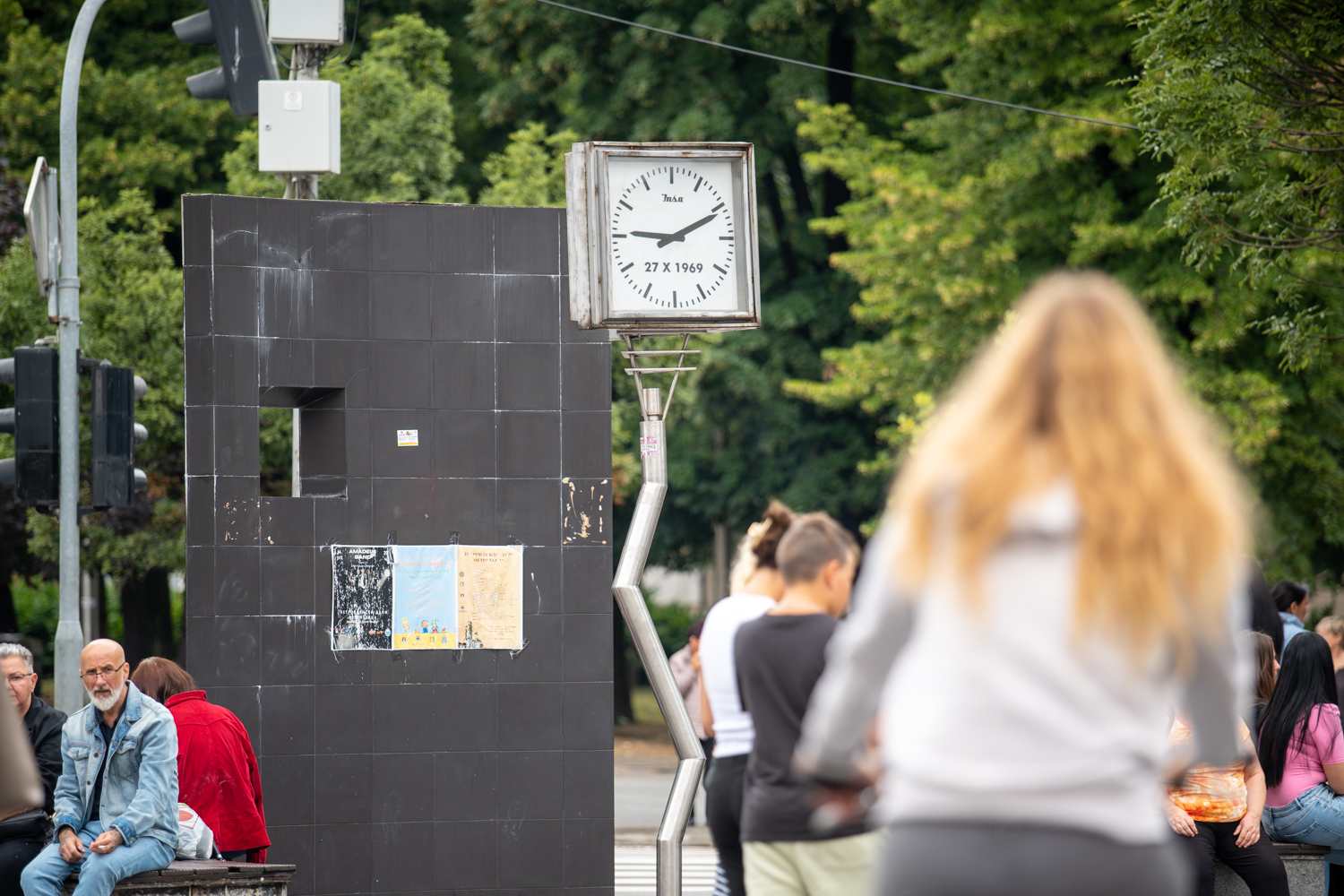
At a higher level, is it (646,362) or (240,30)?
(240,30)

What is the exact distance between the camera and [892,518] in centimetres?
255

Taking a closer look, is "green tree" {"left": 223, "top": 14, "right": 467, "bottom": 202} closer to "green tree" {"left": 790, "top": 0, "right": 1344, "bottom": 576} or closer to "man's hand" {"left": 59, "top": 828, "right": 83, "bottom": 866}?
"green tree" {"left": 790, "top": 0, "right": 1344, "bottom": 576}

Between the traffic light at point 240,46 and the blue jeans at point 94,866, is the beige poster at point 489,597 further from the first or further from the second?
the traffic light at point 240,46

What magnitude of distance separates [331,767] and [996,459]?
794 centimetres

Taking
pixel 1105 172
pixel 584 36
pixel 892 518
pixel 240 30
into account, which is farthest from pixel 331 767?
pixel 584 36

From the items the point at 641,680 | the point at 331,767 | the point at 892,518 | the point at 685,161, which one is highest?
the point at 685,161

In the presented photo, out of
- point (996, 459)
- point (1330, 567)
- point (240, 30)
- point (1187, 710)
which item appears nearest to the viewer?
point (996, 459)

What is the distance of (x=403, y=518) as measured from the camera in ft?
32.6

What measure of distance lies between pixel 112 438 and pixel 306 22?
11.7ft

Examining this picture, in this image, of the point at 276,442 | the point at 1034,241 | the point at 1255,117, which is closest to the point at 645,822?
the point at 276,442

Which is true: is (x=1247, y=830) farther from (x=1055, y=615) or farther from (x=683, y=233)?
(x=1055, y=615)

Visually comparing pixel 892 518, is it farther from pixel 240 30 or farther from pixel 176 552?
pixel 176 552

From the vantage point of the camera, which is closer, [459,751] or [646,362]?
[459,751]

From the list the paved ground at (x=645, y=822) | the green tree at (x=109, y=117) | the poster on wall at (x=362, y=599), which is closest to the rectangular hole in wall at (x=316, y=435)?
the poster on wall at (x=362, y=599)
